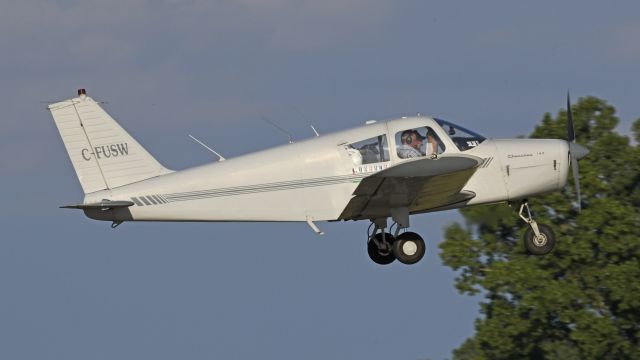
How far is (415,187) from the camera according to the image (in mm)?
18734

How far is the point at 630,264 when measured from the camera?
34.6 metres

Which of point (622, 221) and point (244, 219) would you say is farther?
point (622, 221)

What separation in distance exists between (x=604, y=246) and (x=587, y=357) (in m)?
2.96

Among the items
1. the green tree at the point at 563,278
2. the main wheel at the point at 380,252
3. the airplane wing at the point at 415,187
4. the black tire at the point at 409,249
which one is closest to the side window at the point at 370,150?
the airplane wing at the point at 415,187

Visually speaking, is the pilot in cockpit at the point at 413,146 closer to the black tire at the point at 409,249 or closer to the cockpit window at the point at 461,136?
the cockpit window at the point at 461,136

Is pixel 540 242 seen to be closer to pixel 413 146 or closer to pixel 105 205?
pixel 413 146

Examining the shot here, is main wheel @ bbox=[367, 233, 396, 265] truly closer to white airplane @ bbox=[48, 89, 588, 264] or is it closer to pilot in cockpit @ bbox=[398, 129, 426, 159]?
white airplane @ bbox=[48, 89, 588, 264]

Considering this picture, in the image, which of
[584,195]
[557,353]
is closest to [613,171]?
[584,195]

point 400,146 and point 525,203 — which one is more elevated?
point 400,146

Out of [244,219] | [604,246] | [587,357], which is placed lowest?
[587,357]

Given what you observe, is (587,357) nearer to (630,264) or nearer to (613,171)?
(630,264)

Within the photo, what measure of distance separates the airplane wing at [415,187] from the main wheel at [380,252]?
49 centimetres

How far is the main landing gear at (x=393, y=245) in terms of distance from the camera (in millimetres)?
19531

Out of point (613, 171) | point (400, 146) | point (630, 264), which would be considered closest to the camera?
point (400, 146)
